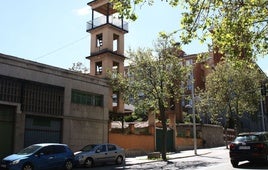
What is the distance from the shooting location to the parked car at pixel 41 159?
16.3 meters

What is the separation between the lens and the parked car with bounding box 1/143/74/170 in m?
16.3

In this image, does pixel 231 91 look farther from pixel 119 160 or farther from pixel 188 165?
pixel 188 165

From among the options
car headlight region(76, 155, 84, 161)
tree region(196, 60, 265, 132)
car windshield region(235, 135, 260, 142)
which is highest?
tree region(196, 60, 265, 132)

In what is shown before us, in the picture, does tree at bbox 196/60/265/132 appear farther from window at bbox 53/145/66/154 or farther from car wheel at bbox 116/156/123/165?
window at bbox 53/145/66/154

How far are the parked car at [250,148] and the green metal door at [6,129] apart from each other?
12.9 meters

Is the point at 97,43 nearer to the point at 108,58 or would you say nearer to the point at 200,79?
the point at 108,58

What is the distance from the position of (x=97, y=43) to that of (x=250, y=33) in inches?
1050

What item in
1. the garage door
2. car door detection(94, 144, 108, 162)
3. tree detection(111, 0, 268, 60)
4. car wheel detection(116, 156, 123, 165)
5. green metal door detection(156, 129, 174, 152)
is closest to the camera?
tree detection(111, 0, 268, 60)

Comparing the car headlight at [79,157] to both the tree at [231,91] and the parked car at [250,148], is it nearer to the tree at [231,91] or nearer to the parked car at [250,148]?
the parked car at [250,148]

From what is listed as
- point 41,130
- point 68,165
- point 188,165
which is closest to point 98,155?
point 68,165

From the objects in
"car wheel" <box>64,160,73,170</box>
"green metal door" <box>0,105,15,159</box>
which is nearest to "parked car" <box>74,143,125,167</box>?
"car wheel" <box>64,160,73,170</box>

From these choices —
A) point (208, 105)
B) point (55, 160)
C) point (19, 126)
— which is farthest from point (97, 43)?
point (55, 160)

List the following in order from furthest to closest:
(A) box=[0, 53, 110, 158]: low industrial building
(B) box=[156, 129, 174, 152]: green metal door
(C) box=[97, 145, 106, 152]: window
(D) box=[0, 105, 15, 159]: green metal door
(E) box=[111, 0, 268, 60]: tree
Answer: (B) box=[156, 129, 174, 152]: green metal door → (C) box=[97, 145, 106, 152]: window → (A) box=[0, 53, 110, 158]: low industrial building → (D) box=[0, 105, 15, 159]: green metal door → (E) box=[111, 0, 268, 60]: tree

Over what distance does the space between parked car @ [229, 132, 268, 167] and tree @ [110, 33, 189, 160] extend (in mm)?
10844
